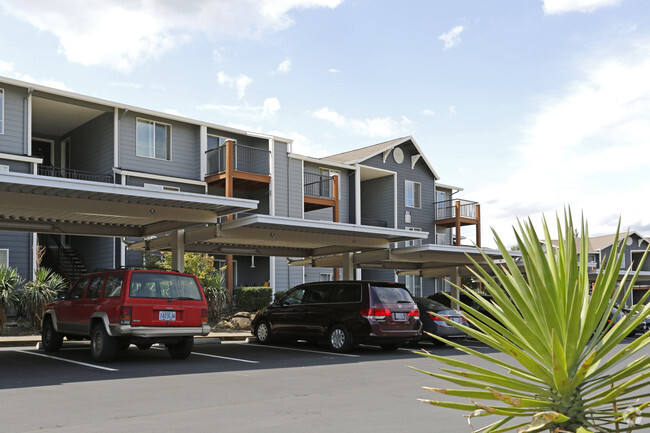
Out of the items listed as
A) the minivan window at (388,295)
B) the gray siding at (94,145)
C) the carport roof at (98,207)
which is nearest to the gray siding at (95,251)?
the gray siding at (94,145)

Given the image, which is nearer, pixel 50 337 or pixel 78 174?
pixel 50 337

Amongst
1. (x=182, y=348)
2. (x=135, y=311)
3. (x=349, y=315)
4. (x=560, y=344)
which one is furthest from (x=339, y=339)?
(x=560, y=344)

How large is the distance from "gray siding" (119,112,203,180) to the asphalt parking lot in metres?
12.3

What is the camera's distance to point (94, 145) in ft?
86.5

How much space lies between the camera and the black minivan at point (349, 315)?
1534 centimetres

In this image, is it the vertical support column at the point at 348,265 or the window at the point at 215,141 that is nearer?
the vertical support column at the point at 348,265

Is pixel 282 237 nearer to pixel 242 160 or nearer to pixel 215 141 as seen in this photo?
pixel 242 160

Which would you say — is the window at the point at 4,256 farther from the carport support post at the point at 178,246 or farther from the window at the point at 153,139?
the carport support post at the point at 178,246

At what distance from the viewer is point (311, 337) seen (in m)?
16.4

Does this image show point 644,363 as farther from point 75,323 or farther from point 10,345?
point 10,345

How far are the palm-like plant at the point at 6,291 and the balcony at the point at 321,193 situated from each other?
14094 millimetres

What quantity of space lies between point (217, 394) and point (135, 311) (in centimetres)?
381

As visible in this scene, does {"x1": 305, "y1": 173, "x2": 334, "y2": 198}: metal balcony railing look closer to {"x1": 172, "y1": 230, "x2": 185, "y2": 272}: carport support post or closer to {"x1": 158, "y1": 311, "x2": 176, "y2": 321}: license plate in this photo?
{"x1": 172, "y1": 230, "x2": 185, "y2": 272}: carport support post

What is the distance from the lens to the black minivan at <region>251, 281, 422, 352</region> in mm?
15344
